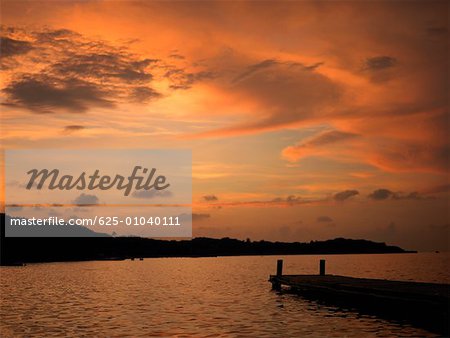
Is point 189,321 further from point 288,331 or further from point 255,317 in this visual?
point 288,331

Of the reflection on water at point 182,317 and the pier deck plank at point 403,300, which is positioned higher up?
the pier deck plank at point 403,300

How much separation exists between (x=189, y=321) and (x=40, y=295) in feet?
77.0

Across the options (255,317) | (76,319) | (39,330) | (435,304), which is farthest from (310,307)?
(39,330)

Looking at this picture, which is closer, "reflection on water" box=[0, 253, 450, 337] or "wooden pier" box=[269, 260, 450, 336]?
"wooden pier" box=[269, 260, 450, 336]

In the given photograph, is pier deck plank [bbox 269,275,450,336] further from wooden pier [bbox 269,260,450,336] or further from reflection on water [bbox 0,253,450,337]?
reflection on water [bbox 0,253,450,337]

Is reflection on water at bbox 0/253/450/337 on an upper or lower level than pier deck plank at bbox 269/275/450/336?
lower

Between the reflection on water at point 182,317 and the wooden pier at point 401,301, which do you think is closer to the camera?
the wooden pier at point 401,301

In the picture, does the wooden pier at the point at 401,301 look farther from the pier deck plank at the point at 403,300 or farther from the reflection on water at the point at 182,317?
the reflection on water at the point at 182,317

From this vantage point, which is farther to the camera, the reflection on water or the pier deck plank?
the reflection on water

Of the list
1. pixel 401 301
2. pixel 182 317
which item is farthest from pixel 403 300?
pixel 182 317

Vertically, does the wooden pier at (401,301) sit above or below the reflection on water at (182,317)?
above

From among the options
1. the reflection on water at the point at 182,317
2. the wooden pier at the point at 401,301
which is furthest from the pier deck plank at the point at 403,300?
the reflection on water at the point at 182,317

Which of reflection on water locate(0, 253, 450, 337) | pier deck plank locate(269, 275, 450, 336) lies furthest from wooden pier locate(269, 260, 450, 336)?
reflection on water locate(0, 253, 450, 337)

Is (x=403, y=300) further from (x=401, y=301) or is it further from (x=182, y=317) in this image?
(x=182, y=317)
